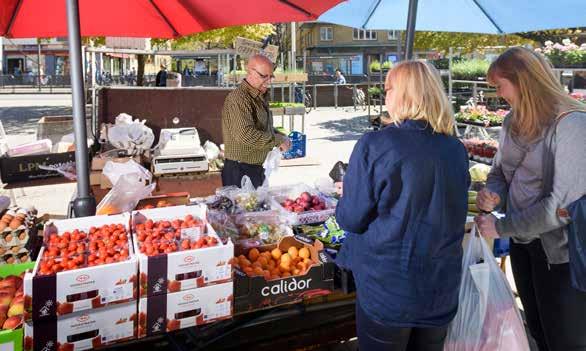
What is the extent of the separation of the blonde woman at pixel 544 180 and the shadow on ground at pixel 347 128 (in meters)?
10.2

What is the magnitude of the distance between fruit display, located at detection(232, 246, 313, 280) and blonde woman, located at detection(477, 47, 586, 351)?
0.91m

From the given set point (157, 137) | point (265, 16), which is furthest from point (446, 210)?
point (157, 137)

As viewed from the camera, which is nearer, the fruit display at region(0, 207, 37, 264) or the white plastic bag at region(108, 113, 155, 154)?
the fruit display at region(0, 207, 37, 264)

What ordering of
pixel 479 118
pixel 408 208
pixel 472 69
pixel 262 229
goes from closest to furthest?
pixel 408 208
pixel 262 229
pixel 479 118
pixel 472 69

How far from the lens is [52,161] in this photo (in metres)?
4.74

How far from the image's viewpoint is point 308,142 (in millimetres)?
12484

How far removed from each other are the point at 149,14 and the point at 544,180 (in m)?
3.17

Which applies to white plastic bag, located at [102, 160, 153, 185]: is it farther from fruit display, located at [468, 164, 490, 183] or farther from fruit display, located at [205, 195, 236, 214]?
fruit display, located at [468, 164, 490, 183]

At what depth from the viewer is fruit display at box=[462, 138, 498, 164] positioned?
18.5 ft

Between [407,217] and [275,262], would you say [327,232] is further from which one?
[407,217]

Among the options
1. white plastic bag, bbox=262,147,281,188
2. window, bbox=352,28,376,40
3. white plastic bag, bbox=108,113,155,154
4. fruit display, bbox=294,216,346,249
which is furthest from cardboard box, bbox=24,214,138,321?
window, bbox=352,28,376,40

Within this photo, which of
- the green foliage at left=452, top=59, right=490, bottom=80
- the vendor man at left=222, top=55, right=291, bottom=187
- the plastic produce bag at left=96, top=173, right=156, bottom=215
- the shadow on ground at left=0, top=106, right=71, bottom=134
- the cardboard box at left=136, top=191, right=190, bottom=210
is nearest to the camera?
the plastic produce bag at left=96, top=173, right=156, bottom=215

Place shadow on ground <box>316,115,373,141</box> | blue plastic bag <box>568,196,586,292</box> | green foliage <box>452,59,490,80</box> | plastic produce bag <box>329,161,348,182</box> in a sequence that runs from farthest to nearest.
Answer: shadow on ground <box>316,115,373,141</box>
green foliage <box>452,59,490,80</box>
plastic produce bag <box>329,161,348,182</box>
blue plastic bag <box>568,196,586,292</box>

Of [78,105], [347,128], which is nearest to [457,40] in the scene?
[347,128]
